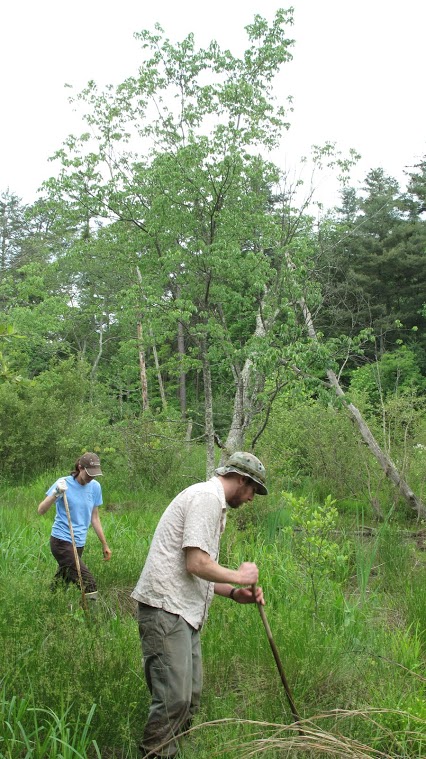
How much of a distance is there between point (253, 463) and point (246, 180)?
7.20 meters

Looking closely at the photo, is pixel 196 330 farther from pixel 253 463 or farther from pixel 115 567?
pixel 253 463

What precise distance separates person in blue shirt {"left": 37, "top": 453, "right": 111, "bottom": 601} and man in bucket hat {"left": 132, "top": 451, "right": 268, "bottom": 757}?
97.5 inches

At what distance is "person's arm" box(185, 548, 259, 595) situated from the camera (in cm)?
315

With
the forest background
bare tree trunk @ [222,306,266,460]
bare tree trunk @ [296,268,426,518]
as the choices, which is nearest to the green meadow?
the forest background

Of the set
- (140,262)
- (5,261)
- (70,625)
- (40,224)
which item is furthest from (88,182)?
(40,224)

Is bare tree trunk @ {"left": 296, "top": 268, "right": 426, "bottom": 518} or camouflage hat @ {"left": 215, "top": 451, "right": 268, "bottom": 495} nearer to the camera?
camouflage hat @ {"left": 215, "top": 451, "right": 268, "bottom": 495}

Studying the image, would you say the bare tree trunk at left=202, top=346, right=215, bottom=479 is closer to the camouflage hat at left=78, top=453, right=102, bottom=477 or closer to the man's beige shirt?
the camouflage hat at left=78, top=453, right=102, bottom=477

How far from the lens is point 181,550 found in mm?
3410

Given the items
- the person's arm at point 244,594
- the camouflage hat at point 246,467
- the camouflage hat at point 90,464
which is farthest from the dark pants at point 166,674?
the camouflage hat at point 90,464

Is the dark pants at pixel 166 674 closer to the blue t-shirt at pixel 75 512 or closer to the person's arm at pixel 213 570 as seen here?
the person's arm at pixel 213 570

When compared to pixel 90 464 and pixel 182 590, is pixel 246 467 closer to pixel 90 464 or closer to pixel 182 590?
pixel 182 590

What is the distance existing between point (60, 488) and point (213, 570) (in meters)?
2.87

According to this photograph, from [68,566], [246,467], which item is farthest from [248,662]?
[68,566]

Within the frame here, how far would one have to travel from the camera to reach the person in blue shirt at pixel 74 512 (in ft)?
19.1
